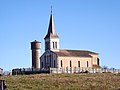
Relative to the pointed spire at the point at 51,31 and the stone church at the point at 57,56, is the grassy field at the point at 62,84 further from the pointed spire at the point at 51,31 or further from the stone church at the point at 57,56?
the pointed spire at the point at 51,31

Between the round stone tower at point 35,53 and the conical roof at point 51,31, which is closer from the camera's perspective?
the round stone tower at point 35,53

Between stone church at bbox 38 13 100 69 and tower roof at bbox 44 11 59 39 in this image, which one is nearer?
stone church at bbox 38 13 100 69

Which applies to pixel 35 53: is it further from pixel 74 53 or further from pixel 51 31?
pixel 74 53

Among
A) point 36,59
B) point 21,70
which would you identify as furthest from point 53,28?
point 21,70

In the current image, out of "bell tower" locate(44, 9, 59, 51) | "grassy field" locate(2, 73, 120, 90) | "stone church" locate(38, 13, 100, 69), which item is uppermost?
"bell tower" locate(44, 9, 59, 51)

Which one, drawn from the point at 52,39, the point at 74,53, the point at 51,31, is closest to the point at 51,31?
the point at 51,31

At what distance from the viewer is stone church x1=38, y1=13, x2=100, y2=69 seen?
278ft

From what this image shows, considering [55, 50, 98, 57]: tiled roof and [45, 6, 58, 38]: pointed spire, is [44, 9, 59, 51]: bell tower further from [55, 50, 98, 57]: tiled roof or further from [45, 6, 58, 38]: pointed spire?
[55, 50, 98, 57]: tiled roof

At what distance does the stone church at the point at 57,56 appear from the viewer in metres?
84.8

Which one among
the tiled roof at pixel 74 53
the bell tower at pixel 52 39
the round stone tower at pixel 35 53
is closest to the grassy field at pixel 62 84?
the round stone tower at pixel 35 53

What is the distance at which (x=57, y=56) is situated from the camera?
274 feet

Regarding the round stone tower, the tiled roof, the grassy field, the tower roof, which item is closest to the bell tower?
the tower roof

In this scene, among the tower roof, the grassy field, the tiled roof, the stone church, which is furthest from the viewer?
the tower roof

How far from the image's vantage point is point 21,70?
77375 millimetres
